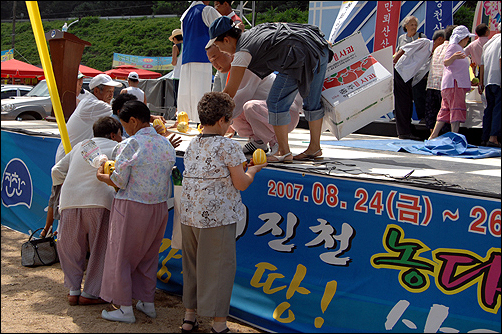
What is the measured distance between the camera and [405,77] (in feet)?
19.3

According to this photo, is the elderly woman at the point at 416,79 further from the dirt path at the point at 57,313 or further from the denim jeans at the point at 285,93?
the dirt path at the point at 57,313

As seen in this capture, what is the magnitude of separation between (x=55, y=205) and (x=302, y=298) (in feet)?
7.86

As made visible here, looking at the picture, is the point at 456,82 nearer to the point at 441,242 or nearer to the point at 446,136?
the point at 446,136

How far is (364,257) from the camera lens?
2613 mm

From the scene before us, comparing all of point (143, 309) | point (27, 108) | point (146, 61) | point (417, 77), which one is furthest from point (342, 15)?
point (146, 61)

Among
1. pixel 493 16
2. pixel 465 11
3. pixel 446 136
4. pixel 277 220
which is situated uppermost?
pixel 465 11

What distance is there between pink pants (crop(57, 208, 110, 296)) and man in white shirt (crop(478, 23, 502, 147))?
3889 millimetres

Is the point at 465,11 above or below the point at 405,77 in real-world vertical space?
above

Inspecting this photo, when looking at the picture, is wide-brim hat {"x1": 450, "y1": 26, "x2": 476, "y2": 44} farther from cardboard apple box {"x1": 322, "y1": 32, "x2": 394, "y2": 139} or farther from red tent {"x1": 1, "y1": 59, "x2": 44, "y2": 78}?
red tent {"x1": 1, "y1": 59, "x2": 44, "y2": 78}

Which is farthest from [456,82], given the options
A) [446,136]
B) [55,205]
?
[55,205]

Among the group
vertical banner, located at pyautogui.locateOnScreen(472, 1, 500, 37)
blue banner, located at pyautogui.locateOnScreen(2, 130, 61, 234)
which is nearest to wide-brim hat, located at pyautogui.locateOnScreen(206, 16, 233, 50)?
blue banner, located at pyautogui.locateOnScreen(2, 130, 61, 234)

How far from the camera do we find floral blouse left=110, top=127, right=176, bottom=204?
277cm

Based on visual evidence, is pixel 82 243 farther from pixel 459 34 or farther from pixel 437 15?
pixel 437 15

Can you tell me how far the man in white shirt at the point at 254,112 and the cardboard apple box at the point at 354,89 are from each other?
33 cm
